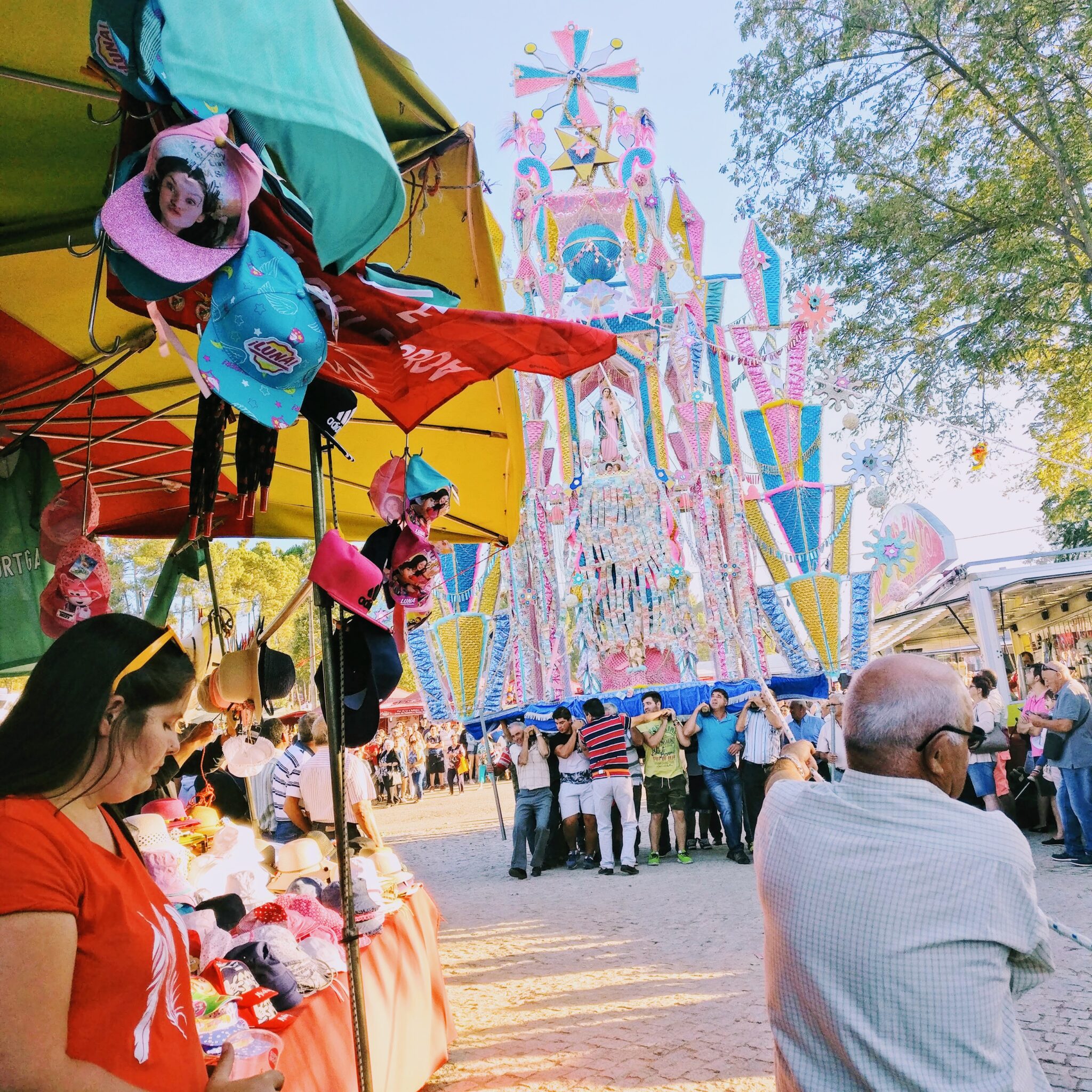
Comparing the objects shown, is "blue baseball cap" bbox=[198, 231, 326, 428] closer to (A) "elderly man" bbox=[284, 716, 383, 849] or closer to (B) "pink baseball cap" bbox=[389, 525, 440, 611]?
(B) "pink baseball cap" bbox=[389, 525, 440, 611]

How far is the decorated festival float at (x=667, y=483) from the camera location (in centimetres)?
1375

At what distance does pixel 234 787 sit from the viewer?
7.55 metres

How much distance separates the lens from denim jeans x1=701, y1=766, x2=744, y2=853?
9492 mm

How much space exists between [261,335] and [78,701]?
0.71 metres

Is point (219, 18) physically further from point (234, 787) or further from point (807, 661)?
point (807, 661)

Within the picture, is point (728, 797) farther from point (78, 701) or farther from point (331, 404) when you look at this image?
point (78, 701)

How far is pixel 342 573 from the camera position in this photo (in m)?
2.08

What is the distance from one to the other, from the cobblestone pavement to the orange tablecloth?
29cm

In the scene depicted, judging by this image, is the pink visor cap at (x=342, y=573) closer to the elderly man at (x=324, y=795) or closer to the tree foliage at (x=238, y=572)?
the elderly man at (x=324, y=795)

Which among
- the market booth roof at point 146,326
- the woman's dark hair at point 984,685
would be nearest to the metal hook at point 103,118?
the market booth roof at point 146,326

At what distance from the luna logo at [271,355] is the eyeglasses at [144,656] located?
0.53 metres

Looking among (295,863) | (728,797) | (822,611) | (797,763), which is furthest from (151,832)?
(822,611)

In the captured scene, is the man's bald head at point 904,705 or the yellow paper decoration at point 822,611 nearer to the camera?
the man's bald head at point 904,705

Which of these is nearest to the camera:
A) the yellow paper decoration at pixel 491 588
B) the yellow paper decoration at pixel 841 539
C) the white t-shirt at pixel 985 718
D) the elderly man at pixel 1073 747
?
the elderly man at pixel 1073 747
